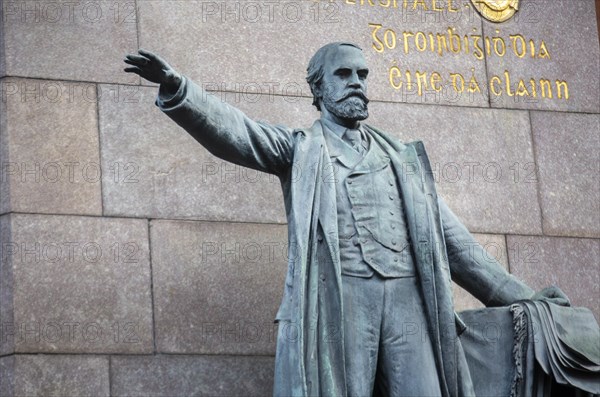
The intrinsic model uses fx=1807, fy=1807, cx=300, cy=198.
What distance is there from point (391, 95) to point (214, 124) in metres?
2.95

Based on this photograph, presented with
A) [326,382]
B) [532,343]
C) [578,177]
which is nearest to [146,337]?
[326,382]

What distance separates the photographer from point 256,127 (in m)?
12.4

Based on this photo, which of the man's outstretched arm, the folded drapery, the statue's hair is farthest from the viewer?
the statue's hair

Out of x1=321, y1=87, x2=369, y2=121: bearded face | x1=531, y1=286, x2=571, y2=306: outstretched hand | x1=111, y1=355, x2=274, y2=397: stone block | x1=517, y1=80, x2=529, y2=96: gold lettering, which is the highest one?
x1=517, y1=80, x2=529, y2=96: gold lettering

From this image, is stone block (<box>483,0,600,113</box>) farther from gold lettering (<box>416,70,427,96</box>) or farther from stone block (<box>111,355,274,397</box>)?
stone block (<box>111,355,274,397</box>)

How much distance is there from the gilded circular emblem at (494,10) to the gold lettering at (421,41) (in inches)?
23.5

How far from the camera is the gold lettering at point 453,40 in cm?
1502

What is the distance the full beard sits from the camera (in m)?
12.6

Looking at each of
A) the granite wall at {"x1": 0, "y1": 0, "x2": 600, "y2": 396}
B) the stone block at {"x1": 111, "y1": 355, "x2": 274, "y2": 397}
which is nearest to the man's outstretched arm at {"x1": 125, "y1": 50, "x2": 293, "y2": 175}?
the granite wall at {"x1": 0, "y1": 0, "x2": 600, "y2": 396}

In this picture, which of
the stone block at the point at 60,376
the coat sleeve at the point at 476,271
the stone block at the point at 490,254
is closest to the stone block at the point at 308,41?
the stone block at the point at 490,254

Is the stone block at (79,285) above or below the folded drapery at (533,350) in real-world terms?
above

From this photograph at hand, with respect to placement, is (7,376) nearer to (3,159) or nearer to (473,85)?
(3,159)

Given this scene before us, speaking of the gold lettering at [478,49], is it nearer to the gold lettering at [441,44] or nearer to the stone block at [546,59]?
the stone block at [546,59]

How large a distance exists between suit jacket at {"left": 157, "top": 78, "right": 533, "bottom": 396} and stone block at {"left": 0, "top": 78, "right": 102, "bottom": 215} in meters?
1.51
